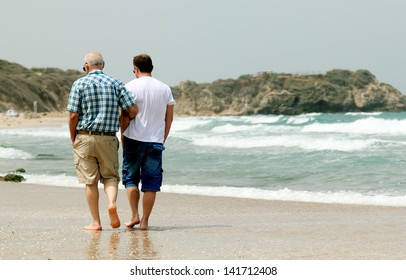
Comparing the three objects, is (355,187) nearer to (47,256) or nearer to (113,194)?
(113,194)

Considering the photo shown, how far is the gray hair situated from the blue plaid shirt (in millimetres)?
110

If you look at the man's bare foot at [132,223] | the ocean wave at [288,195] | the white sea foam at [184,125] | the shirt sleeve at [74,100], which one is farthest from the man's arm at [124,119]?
the white sea foam at [184,125]

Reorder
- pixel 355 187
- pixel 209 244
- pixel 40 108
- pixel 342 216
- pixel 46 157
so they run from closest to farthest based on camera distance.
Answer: pixel 209 244
pixel 342 216
pixel 355 187
pixel 46 157
pixel 40 108

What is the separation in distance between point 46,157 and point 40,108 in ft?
231

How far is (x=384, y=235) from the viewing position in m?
6.57

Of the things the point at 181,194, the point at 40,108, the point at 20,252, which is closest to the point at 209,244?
the point at 20,252

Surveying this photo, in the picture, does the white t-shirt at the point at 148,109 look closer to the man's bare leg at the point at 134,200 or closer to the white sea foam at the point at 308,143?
the man's bare leg at the point at 134,200

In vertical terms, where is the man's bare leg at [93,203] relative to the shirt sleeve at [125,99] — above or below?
below

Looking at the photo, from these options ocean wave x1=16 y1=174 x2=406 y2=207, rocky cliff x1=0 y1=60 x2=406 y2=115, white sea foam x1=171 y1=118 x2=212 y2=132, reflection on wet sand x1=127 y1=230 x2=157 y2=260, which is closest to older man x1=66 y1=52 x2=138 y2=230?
reflection on wet sand x1=127 y1=230 x2=157 y2=260

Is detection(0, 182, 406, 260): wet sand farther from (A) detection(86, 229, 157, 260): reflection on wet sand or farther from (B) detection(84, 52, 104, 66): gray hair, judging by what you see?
(B) detection(84, 52, 104, 66): gray hair

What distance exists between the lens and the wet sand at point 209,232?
18.1 feet

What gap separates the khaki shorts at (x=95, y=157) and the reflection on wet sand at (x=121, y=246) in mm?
524

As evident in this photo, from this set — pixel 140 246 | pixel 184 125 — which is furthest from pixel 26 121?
pixel 140 246

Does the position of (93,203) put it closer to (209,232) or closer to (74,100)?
(74,100)
